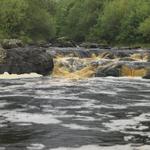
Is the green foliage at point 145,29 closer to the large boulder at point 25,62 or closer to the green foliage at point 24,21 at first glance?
the green foliage at point 24,21

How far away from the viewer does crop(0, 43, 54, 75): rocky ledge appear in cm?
3953

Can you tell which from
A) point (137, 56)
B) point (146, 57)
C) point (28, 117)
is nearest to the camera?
point (28, 117)

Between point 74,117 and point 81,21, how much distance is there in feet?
283

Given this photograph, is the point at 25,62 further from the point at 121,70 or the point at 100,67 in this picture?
the point at 121,70

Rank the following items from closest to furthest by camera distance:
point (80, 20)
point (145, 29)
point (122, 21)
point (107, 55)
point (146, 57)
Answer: point (146, 57) < point (107, 55) < point (145, 29) < point (122, 21) < point (80, 20)

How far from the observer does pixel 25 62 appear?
39.9m

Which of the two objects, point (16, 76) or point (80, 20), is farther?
point (80, 20)

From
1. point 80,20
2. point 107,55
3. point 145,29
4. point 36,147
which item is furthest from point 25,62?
point 80,20

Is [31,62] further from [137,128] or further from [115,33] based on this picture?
[115,33]

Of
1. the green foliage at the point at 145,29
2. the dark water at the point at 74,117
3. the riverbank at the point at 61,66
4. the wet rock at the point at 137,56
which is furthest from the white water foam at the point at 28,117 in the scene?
the green foliage at the point at 145,29

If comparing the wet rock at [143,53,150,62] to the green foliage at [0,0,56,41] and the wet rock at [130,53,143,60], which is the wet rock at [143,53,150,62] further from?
the green foliage at [0,0,56,41]

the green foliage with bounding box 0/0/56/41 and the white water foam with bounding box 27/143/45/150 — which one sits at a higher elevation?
the green foliage with bounding box 0/0/56/41

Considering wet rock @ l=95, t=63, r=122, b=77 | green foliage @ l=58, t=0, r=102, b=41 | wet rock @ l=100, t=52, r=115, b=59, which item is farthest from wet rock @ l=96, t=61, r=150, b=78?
green foliage @ l=58, t=0, r=102, b=41

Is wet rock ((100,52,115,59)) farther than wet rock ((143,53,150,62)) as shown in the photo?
Yes
